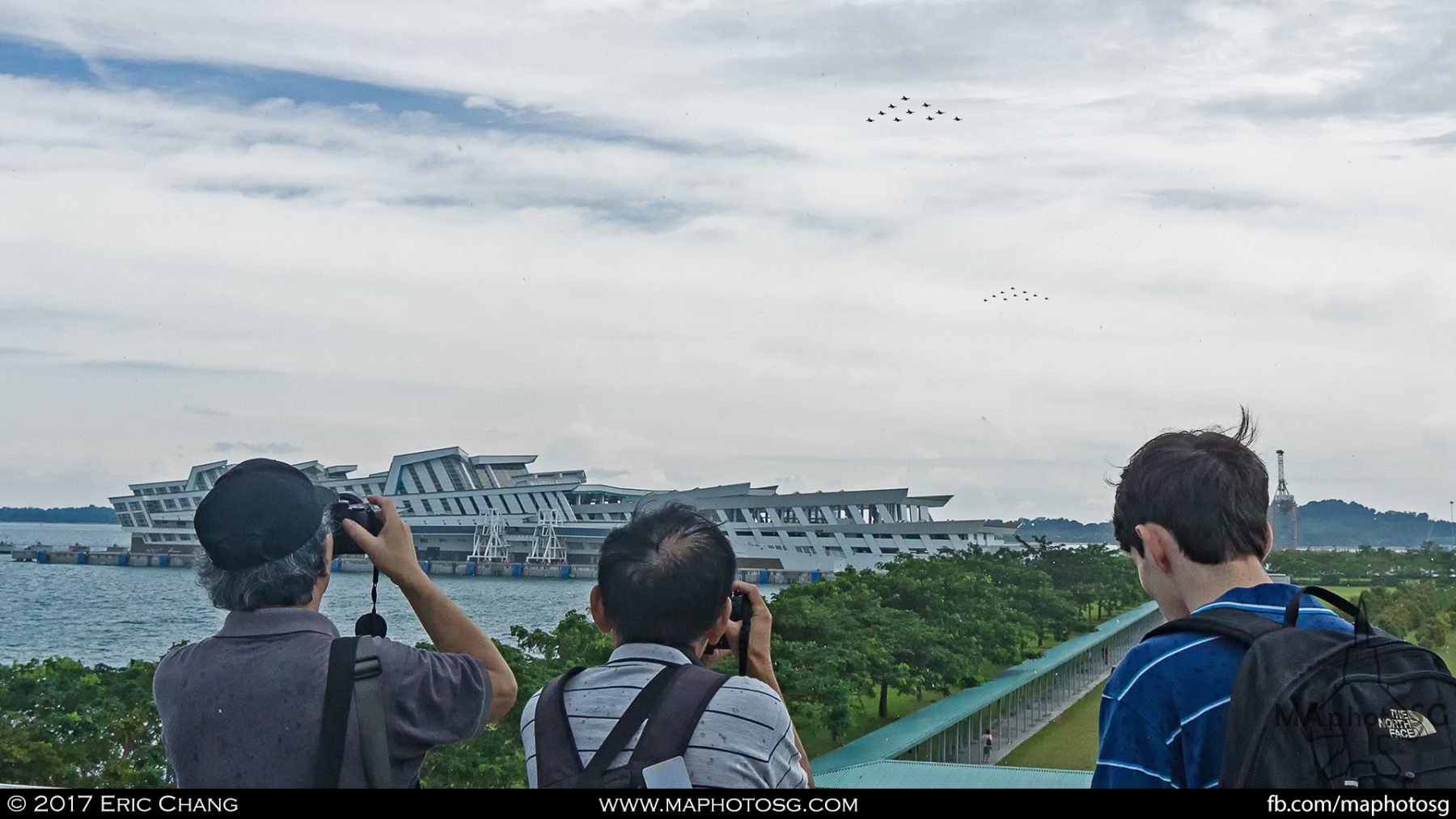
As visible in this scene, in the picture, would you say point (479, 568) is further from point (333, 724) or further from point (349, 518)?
point (333, 724)

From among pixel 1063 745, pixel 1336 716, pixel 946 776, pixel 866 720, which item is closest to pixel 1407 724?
pixel 1336 716

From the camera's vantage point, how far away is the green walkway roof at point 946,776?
32.1 ft

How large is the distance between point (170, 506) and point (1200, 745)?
6641cm

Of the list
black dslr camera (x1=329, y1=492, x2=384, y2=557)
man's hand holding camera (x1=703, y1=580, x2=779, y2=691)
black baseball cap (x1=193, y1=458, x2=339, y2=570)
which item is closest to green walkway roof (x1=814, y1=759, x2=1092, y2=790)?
man's hand holding camera (x1=703, y1=580, x2=779, y2=691)

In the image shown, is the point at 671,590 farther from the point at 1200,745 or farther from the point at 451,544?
the point at 451,544

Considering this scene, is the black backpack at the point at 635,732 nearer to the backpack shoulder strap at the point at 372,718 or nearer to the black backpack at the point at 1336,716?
the backpack shoulder strap at the point at 372,718

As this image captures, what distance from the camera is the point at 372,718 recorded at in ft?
6.23

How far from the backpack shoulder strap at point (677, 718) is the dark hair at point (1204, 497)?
797 mm

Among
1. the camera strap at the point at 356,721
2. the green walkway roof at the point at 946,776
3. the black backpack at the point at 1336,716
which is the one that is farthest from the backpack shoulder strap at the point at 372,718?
the green walkway roof at the point at 946,776

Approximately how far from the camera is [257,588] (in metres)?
2.06

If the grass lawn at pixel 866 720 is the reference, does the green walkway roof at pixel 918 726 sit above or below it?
above

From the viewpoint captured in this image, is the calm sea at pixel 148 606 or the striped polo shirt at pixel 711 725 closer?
the striped polo shirt at pixel 711 725

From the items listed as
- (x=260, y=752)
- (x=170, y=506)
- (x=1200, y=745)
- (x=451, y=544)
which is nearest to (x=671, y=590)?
(x=260, y=752)
